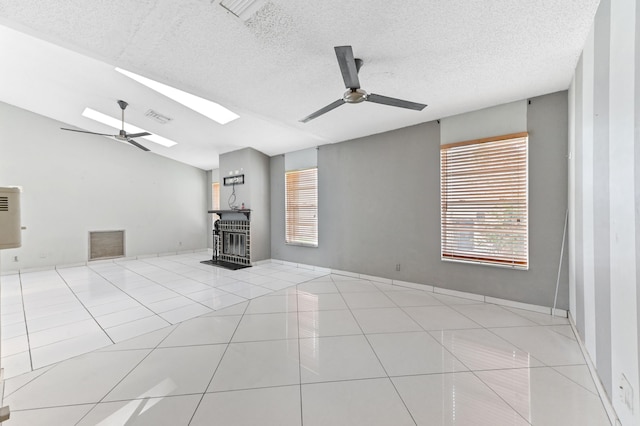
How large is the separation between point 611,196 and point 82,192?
29.4ft

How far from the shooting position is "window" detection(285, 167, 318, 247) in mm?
5369

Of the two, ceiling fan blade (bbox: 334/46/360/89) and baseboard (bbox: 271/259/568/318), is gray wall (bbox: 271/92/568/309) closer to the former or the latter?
baseboard (bbox: 271/259/568/318)

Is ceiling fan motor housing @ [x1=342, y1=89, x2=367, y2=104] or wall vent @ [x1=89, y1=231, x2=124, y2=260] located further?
wall vent @ [x1=89, y1=231, x2=124, y2=260]

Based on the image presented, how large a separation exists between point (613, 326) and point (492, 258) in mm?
1860

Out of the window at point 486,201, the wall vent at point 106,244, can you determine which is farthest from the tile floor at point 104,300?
the window at point 486,201

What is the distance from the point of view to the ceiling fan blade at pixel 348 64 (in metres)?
1.80

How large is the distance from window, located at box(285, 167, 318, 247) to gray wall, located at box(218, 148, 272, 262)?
0.66 m

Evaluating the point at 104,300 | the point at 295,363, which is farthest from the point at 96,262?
the point at 295,363

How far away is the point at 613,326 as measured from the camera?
1499 millimetres

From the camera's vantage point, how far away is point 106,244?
6.40 metres

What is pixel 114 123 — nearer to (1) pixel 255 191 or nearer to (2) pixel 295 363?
(1) pixel 255 191

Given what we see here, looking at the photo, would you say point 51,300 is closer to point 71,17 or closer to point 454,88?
point 71,17

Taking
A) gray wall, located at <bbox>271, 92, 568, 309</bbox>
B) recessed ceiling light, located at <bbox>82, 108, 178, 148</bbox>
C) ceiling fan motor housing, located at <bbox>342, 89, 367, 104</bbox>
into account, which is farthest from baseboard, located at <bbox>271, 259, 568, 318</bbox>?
recessed ceiling light, located at <bbox>82, 108, 178, 148</bbox>

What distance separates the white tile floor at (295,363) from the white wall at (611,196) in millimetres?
367
